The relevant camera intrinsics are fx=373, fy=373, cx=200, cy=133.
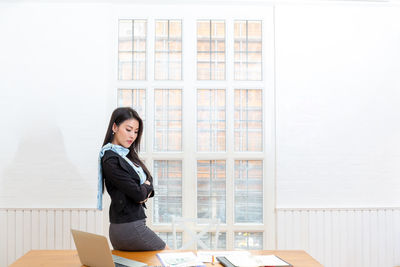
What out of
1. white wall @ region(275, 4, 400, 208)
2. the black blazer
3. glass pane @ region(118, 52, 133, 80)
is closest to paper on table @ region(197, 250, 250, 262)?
the black blazer

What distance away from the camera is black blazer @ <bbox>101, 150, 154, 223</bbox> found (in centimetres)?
242

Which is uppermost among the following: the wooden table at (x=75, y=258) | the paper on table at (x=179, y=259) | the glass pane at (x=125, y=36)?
the glass pane at (x=125, y=36)

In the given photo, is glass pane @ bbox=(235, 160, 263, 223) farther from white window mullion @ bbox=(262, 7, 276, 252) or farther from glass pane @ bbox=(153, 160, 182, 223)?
glass pane @ bbox=(153, 160, 182, 223)

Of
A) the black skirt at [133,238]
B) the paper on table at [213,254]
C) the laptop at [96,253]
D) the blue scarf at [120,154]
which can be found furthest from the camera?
the blue scarf at [120,154]

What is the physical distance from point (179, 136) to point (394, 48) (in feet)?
7.81

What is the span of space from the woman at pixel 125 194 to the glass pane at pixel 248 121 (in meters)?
1.42

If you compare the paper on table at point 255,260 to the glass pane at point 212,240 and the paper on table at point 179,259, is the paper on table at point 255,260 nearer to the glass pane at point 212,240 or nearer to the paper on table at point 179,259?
the paper on table at point 179,259

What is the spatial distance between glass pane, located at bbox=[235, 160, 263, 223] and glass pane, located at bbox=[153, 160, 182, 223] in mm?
590

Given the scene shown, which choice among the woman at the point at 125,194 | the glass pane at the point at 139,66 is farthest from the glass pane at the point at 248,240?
the glass pane at the point at 139,66

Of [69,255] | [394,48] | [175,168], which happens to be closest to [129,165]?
[69,255]

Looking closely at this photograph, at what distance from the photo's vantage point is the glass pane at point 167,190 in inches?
148

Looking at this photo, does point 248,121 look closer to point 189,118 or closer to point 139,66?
point 189,118

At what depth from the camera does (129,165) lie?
8.33 feet

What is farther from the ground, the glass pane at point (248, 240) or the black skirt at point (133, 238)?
the black skirt at point (133, 238)
